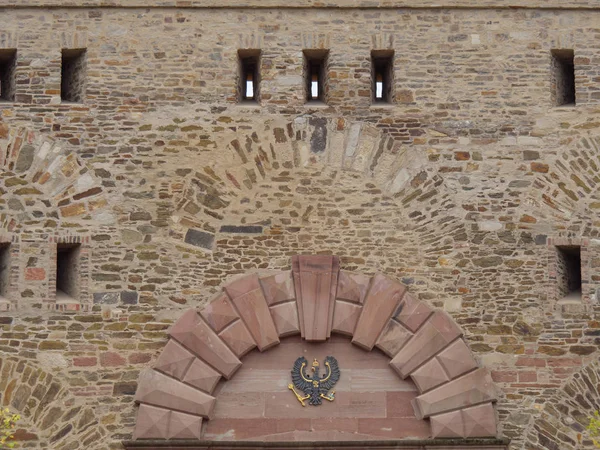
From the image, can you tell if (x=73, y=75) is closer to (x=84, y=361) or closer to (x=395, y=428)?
(x=84, y=361)

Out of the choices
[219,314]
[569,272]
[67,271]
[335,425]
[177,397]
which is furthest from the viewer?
[569,272]

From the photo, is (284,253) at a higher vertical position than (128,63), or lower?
lower

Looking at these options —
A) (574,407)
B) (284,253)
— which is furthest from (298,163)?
(574,407)

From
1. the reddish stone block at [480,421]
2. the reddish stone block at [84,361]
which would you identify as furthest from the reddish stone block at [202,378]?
the reddish stone block at [480,421]

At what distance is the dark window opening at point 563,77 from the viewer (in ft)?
70.1

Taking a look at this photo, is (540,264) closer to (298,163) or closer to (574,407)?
(574,407)

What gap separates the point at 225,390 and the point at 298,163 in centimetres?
268

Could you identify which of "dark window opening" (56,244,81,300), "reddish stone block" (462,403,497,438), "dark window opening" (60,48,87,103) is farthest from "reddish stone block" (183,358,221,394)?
"dark window opening" (60,48,87,103)

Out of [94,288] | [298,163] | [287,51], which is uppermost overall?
[287,51]

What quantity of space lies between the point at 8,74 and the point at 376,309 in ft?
16.4

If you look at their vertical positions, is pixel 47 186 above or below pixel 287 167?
below

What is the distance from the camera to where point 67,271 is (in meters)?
20.9

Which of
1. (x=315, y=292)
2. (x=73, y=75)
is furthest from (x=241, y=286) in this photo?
(x=73, y=75)

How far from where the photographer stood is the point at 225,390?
66.7 ft
